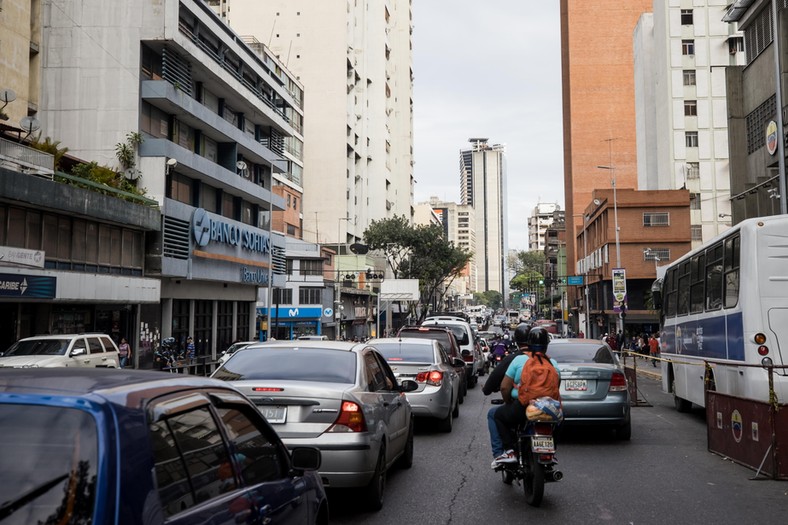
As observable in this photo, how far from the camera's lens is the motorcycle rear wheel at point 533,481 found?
25.0 feet

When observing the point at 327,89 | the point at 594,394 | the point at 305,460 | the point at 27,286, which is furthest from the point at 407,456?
the point at 327,89

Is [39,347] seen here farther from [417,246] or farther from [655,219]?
[417,246]

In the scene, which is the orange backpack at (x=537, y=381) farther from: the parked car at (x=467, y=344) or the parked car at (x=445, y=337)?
the parked car at (x=467, y=344)

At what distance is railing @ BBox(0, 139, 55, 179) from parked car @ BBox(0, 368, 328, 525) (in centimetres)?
2443

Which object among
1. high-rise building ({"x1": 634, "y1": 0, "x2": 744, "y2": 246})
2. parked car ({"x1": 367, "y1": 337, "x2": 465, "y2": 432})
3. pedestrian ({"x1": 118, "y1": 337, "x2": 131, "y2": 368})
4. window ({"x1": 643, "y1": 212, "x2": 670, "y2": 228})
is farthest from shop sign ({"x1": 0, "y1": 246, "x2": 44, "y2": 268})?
high-rise building ({"x1": 634, "y1": 0, "x2": 744, "y2": 246})

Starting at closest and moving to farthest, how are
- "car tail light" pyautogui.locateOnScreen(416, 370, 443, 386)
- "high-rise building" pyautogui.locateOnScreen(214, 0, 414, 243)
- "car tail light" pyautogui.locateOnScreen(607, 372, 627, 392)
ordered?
"car tail light" pyautogui.locateOnScreen(607, 372, 627, 392) → "car tail light" pyautogui.locateOnScreen(416, 370, 443, 386) → "high-rise building" pyautogui.locateOnScreen(214, 0, 414, 243)

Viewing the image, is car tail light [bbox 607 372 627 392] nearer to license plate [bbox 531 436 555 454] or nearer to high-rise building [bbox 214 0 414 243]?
license plate [bbox 531 436 555 454]

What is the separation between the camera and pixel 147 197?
1348 inches

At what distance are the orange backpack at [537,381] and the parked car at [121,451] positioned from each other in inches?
170

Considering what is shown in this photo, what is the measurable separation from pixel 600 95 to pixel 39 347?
83.8 m

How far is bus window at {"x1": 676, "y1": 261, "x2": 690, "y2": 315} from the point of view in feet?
52.9

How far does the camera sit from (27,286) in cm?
2533

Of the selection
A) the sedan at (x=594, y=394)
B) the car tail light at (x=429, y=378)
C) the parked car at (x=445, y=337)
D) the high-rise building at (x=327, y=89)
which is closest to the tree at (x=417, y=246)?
the high-rise building at (x=327, y=89)

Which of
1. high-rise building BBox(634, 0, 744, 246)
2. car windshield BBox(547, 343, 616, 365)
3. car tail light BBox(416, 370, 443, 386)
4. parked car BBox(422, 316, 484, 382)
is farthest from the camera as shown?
high-rise building BBox(634, 0, 744, 246)
